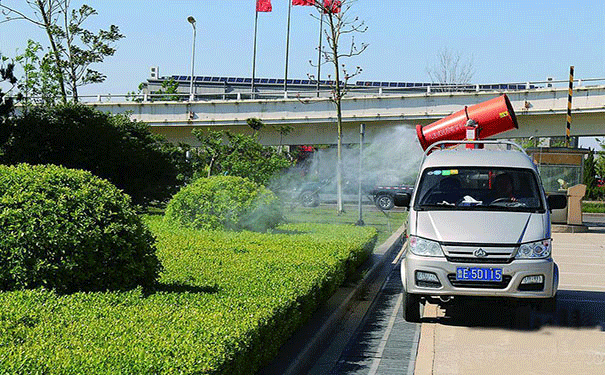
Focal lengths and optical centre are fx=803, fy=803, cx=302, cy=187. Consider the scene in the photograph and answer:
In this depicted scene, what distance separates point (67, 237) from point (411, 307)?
4107mm

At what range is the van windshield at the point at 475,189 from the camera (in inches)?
371

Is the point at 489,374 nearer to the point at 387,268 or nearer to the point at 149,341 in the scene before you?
the point at 149,341

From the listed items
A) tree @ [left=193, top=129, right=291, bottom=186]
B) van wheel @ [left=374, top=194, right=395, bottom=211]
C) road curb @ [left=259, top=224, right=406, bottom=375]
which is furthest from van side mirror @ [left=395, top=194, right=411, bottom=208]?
van wheel @ [left=374, top=194, right=395, bottom=211]

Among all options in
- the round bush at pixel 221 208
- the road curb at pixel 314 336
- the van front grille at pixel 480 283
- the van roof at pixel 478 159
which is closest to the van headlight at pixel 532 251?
the van front grille at pixel 480 283

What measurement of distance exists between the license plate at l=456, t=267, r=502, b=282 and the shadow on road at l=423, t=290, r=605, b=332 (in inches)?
12.1

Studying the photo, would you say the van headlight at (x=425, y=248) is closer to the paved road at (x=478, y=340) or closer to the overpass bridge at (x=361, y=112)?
the paved road at (x=478, y=340)

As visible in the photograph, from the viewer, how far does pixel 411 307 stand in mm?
9062

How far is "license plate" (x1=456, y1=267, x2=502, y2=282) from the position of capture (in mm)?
8453

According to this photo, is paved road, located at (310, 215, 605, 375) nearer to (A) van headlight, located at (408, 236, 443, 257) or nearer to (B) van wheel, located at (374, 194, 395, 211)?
(A) van headlight, located at (408, 236, 443, 257)

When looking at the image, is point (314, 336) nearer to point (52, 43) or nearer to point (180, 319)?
point (180, 319)

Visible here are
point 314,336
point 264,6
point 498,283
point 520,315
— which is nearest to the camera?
point 314,336

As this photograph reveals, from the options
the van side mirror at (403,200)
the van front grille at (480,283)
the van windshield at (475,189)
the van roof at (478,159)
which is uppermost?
the van roof at (478,159)

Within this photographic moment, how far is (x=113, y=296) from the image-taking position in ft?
21.1

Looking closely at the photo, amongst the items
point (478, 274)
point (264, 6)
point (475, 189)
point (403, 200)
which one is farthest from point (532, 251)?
point (264, 6)
